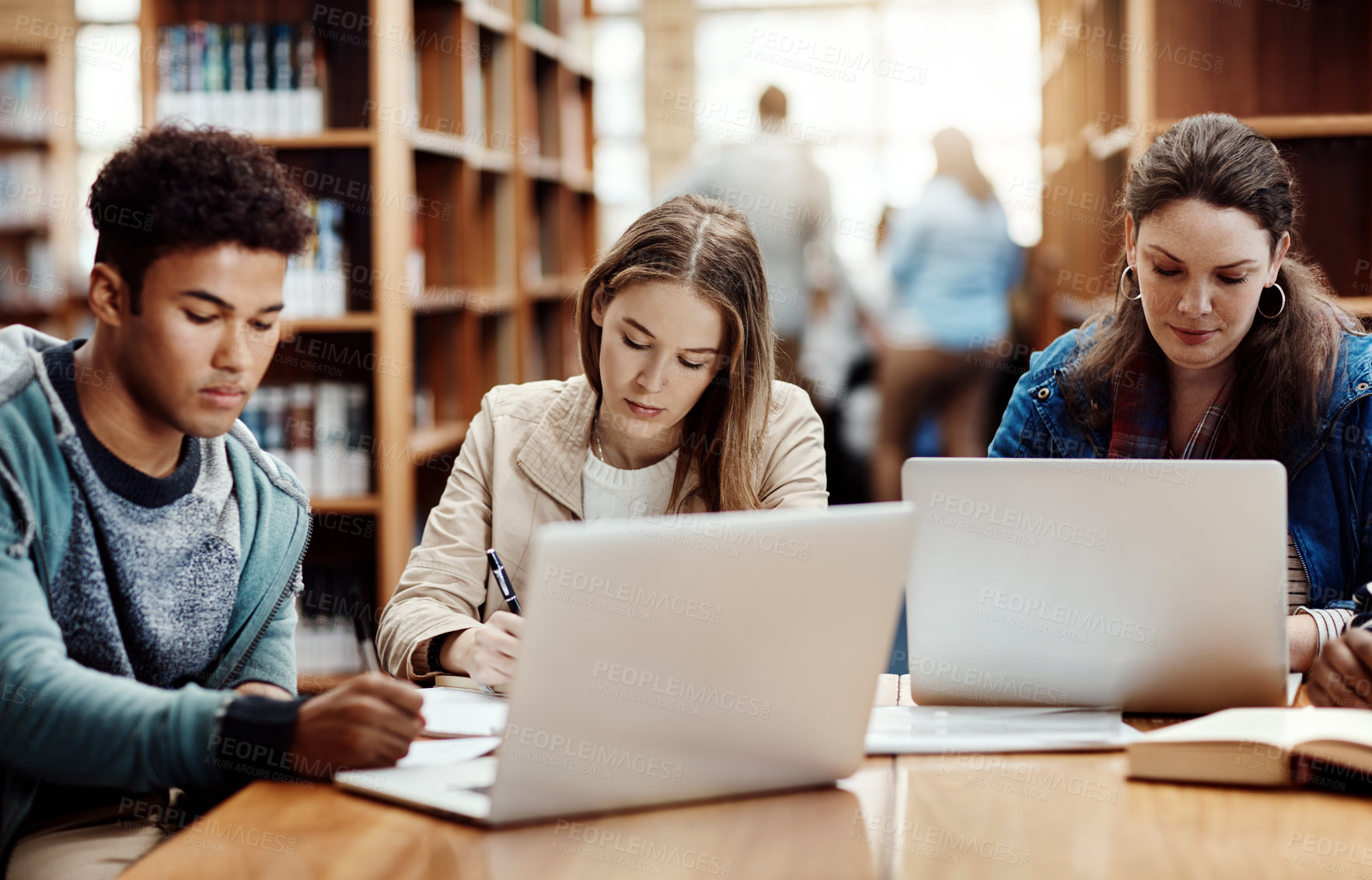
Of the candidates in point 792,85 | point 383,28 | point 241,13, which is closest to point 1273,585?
point 383,28

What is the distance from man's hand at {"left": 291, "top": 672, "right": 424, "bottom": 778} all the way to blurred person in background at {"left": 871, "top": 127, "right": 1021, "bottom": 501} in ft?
12.7

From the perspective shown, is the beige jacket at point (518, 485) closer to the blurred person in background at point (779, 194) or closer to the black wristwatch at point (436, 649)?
the black wristwatch at point (436, 649)

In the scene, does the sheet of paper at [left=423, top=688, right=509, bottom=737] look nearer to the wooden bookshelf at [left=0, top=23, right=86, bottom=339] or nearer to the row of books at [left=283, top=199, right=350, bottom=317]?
the row of books at [left=283, top=199, right=350, bottom=317]

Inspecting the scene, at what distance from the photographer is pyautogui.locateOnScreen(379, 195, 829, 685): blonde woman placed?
155 centimetres

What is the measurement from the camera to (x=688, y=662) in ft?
3.13

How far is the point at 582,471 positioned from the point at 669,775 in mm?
699

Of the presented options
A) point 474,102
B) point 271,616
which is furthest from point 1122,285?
point 474,102

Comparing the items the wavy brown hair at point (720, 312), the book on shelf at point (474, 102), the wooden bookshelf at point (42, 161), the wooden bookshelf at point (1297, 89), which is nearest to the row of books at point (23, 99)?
the wooden bookshelf at point (42, 161)

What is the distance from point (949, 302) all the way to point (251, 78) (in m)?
2.70

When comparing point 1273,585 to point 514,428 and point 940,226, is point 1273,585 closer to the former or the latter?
point 514,428

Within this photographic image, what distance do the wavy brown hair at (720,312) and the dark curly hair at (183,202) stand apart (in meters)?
0.50

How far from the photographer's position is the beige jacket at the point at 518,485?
5.24 feet

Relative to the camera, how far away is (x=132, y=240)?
1135mm

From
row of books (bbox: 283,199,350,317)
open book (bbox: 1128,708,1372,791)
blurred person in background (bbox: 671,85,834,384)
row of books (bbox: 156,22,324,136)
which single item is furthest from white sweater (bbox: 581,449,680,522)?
blurred person in background (bbox: 671,85,834,384)
